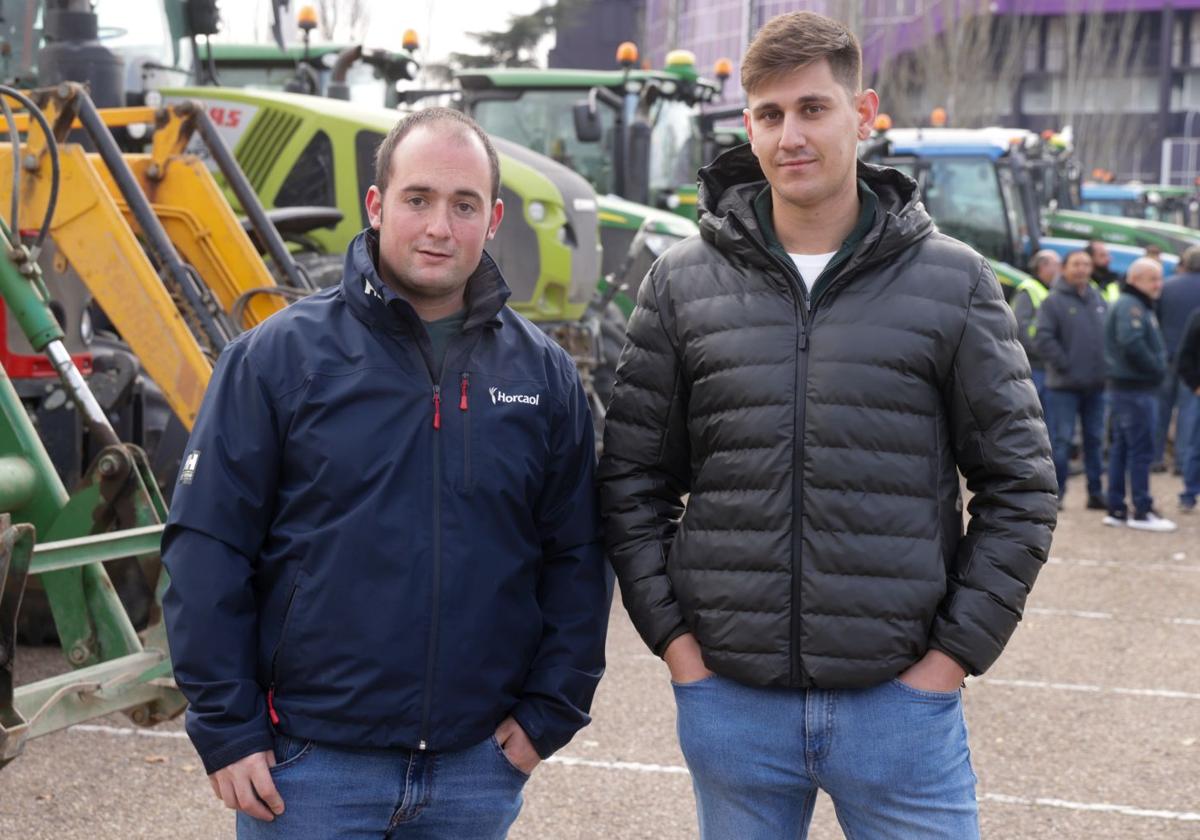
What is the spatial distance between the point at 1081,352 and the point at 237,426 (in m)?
9.84

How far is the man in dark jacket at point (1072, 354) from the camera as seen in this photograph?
11492 mm

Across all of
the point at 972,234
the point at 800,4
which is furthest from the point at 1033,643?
the point at 800,4

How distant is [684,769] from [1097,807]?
1.30 meters

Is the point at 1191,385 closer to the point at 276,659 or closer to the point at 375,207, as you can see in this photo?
the point at 375,207

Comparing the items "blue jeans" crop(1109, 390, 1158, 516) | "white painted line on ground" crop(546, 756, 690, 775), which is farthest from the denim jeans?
"white painted line on ground" crop(546, 756, 690, 775)

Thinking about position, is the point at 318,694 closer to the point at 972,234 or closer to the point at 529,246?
the point at 529,246

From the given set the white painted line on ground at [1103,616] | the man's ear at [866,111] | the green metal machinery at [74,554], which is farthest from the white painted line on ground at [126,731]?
the white painted line on ground at [1103,616]

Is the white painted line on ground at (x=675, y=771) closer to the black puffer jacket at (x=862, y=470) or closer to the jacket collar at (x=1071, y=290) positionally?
the black puffer jacket at (x=862, y=470)

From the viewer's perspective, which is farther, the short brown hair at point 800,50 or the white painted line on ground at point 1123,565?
the white painted line on ground at point 1123,565

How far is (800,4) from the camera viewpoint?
61.7 m

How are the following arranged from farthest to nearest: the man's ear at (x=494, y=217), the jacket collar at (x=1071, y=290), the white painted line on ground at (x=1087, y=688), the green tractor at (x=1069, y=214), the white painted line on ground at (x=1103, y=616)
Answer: the green tractor at (x=1069, y=214), the jacket collar at (x=1071, y=290), the white painted line on ground at (x=1103, y=616), the white painted line on ground at (x=1087, y=688), the man's ear at (x=494, y=217)

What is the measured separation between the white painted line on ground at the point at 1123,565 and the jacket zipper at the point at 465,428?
7.83 metres

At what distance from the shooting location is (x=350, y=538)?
Answer: 8.05ft

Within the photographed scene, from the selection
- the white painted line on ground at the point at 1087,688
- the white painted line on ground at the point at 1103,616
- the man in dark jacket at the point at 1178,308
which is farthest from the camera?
the man in dark jacket at the point at 1178,308
